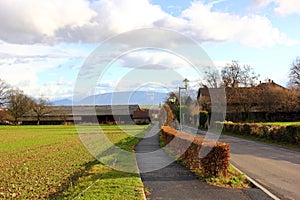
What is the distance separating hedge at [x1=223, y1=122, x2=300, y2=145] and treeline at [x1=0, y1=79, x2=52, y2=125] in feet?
251

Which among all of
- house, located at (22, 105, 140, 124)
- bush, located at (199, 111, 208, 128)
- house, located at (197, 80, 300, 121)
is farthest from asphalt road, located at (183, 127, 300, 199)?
house, located at (22, 105, 140, 124)

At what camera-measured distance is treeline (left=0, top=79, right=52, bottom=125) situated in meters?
97.6

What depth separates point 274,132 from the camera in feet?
88.0

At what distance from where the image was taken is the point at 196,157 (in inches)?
497

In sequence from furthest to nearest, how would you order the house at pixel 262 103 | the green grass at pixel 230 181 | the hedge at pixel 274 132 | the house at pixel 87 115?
the house at pixel 87 115
the house at pixel 262 103
the hedge at pixel 274 132
the green grass at pixel 230 181

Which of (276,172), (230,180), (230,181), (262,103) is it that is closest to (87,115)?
(262,103)

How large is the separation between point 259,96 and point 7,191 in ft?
176

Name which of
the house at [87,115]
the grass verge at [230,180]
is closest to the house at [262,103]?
the house at [87,115]

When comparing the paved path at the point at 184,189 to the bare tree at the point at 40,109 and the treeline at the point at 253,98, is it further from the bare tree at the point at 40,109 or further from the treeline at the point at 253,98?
the bare tree at the point at 40,109

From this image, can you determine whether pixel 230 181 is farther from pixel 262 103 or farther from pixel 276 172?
pixel 262 103

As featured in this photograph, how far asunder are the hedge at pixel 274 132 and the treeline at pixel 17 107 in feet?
251

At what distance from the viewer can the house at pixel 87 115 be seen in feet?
275

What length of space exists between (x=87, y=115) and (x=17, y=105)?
2262 cm

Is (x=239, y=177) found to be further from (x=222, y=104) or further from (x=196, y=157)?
(x=222, y=104)
